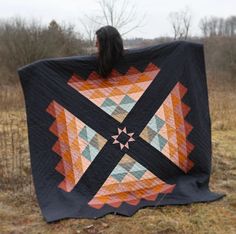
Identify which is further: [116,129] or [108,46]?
[116,129]

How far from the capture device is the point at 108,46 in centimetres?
344

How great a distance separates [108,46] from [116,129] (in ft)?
2.13

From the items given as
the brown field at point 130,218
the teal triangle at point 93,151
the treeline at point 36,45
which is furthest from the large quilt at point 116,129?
the treeline at point 36,45

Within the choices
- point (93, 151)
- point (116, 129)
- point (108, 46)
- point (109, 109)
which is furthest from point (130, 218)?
point (108, 46)

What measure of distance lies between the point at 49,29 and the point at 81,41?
1.40m

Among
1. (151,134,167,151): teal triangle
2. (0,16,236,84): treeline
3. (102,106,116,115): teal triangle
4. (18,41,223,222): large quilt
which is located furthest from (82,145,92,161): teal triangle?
(0,16,236,84): treeline

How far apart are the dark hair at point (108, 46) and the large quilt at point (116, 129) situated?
3.1 inches

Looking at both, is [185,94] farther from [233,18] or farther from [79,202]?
[233,18]

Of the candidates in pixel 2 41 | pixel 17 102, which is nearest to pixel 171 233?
pixel 17 102

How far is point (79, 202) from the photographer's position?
11.1 feet

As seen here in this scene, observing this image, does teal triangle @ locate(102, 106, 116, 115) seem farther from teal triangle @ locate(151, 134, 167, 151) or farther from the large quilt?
teal triangle @ locate(151, 134, 167, 151)

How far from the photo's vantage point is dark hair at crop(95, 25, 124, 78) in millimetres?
3439

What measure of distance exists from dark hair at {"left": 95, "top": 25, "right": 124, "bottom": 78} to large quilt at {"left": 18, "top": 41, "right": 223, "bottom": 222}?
0.08 meters

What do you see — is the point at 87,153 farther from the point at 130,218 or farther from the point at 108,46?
the point at 108,46
